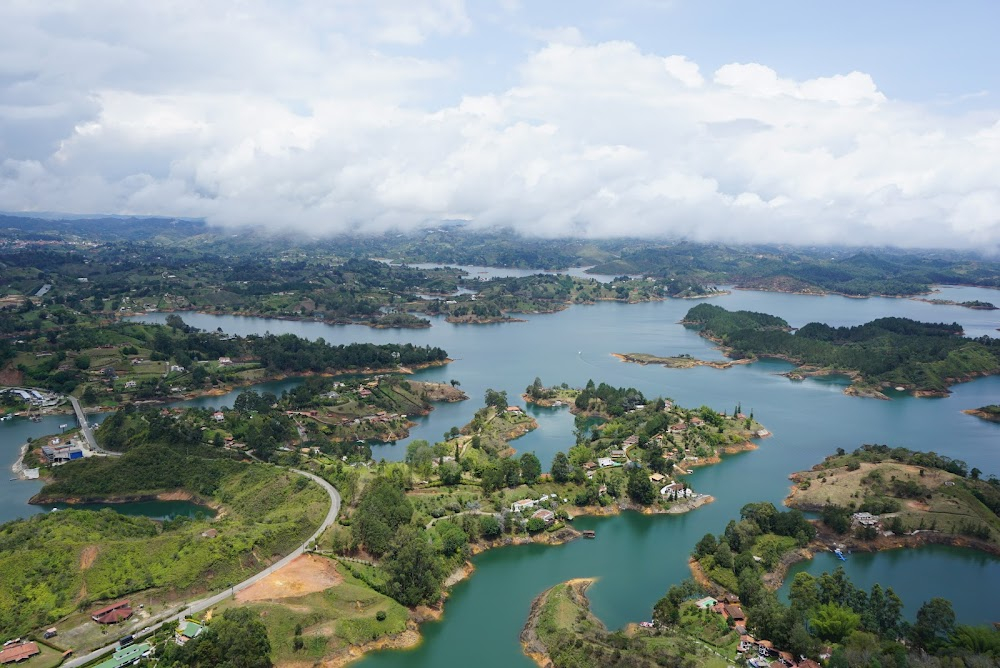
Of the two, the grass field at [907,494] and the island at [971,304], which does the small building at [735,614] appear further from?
the island at [971,304]

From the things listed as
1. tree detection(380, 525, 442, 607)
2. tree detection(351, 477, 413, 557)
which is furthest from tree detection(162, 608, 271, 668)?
tree detection(351, 477, 413, 557)

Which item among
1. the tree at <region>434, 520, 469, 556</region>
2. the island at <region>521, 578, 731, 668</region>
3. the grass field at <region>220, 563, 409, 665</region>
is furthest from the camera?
the tree at <region>434, 520, 469, 556</region>

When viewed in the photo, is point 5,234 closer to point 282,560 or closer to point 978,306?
point 282,560

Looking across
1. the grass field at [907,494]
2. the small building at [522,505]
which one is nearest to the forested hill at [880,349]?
the grass field at [907,494]

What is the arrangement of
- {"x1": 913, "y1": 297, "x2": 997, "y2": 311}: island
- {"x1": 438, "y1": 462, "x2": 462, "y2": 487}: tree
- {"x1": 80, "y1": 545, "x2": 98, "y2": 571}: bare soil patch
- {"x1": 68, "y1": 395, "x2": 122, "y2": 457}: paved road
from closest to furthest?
{"x1": 80, "y1": 545, "x2": 98, "y2": 571}: bare soil patch
{"x1": 438, "y1": 462, "x2": 462, "y2": 487}: tree
{"x1": 68, "y1": 395, "x2": 122, "y2": 457}: paved road
{"x1": 913, "y1": 297, "x2": 997, "y2": 311}: island

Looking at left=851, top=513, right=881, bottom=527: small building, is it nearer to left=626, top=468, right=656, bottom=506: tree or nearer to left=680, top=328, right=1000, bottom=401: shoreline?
left=626, top=468, right=656, bottom=506: tree

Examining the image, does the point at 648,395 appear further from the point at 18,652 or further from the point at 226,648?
the point at 18,652

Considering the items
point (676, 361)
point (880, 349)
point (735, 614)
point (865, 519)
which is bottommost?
point (735, 614)

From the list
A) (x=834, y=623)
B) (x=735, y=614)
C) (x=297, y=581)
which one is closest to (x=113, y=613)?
(x=297, y=581)
